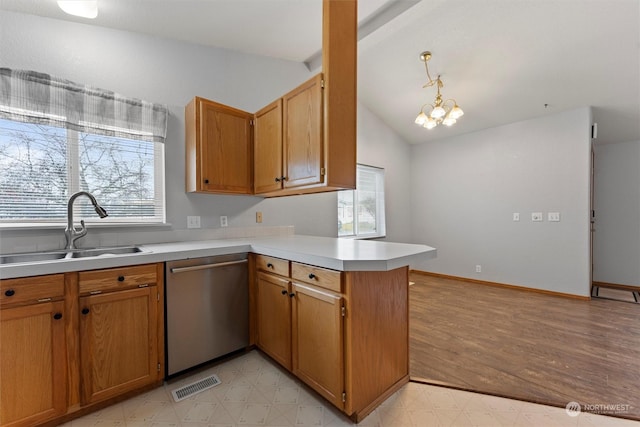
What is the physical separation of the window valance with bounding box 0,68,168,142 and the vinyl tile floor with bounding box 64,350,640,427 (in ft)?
6.17

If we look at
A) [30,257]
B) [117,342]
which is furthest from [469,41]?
[30,257]

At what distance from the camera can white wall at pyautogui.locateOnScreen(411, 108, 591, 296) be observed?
11.5 feet

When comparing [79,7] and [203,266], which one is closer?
[79,7]

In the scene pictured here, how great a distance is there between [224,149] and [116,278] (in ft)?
4.17

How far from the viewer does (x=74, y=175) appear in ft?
6.51

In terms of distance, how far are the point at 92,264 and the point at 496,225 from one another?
15.7 ft

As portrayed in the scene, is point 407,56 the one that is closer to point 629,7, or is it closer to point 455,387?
point 629,7

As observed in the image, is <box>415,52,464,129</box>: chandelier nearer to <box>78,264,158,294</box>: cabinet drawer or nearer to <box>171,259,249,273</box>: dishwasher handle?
<box>171,259,249,273</box>: dishwasher handle

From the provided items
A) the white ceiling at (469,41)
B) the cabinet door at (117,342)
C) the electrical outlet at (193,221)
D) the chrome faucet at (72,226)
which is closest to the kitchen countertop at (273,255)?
the cabinet door at (117,342)

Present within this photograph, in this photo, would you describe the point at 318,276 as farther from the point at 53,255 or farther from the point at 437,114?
the point at 437,114

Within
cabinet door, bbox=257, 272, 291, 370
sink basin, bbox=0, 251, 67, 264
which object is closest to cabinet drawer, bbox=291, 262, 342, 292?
cabinet door, bbox=257, 272, 291, 370

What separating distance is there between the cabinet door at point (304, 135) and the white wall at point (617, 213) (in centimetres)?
501

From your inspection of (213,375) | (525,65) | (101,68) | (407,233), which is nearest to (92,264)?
(213,375)

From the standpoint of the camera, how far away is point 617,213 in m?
4.15
